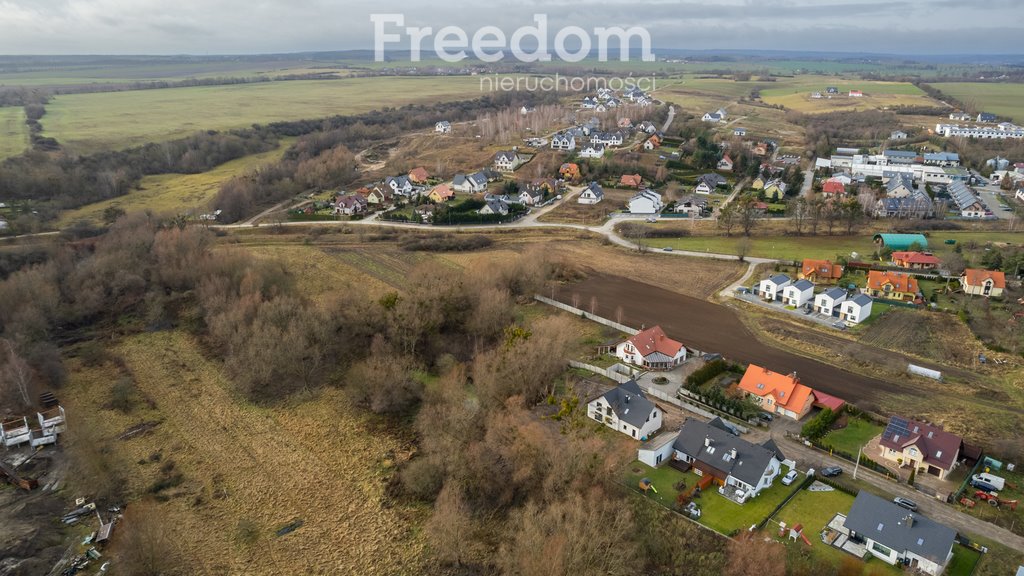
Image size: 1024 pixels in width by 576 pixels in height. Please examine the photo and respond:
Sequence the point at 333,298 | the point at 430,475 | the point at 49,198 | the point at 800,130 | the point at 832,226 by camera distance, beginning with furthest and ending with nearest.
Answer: the point at 800,130 < the point at 49,198 < the point at 832,226 < the point at 333,298 < the point at 430,475

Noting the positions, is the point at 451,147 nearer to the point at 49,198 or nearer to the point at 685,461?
the point at 49,198

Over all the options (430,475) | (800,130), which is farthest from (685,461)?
(800,130)

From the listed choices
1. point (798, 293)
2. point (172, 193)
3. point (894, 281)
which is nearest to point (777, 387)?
point (798, 293)

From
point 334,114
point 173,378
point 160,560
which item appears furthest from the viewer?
point 334,114

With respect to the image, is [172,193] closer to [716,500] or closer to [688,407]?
[688,407]

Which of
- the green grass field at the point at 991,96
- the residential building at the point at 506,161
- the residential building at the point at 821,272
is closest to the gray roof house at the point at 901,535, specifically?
the residential building at the point at 821,272

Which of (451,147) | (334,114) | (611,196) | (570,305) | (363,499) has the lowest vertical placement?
(363,499)

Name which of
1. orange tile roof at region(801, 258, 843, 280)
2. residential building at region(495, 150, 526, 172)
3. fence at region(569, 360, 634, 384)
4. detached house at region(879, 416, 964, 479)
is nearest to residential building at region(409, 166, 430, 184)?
residential building at region(495, 150, 526, 172)
